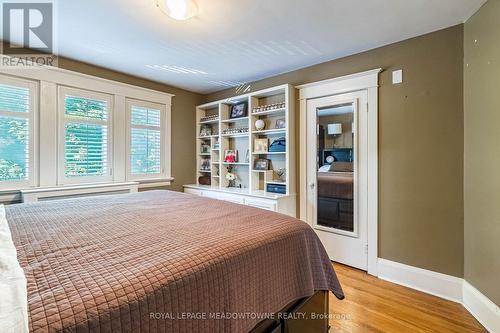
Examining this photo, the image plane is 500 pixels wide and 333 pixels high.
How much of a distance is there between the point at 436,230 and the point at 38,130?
14.4 ft

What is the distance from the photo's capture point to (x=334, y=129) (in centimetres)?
295

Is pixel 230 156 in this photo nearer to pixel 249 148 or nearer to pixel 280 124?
pixel 249 148

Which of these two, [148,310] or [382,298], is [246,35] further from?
[382,298]

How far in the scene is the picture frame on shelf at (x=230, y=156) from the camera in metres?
3.95

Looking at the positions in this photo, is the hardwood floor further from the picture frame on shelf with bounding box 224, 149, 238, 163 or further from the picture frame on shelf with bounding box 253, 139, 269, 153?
the picture frame on shelf with bounding box 224, 149, 238, 163

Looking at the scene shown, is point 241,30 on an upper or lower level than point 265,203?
upper

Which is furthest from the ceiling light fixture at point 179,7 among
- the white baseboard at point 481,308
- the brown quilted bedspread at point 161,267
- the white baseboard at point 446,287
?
the white baseboard at point 481,308

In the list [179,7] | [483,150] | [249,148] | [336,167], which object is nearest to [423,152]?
[483,150]

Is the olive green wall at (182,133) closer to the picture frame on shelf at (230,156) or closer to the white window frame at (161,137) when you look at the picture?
the white window frame at (161,137)

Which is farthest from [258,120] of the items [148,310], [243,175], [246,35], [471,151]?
[148,310]

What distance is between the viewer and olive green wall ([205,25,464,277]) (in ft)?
7.12

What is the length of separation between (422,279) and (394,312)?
60 cm

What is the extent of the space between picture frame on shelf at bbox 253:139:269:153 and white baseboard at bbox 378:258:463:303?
199 centimetres

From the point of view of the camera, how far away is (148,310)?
0.78 m
